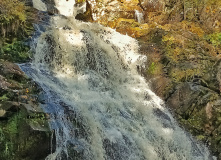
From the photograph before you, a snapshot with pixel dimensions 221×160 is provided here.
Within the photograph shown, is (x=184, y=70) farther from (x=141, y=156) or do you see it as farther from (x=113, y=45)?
(x=141, y=156)

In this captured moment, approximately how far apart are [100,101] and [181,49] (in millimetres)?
5461

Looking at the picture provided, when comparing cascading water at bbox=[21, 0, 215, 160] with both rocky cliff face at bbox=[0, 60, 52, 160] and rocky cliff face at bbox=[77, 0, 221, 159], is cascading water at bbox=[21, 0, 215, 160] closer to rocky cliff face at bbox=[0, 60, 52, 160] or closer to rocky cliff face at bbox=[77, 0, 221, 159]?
rocky cliff face at bbox=[0, 60, 52, 160]

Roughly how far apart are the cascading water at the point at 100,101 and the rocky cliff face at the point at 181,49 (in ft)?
1.98

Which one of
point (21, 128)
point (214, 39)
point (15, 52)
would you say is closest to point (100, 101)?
point (21, 128)

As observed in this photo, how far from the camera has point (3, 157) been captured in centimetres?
405

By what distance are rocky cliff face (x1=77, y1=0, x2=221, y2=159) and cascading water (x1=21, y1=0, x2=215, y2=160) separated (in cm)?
60

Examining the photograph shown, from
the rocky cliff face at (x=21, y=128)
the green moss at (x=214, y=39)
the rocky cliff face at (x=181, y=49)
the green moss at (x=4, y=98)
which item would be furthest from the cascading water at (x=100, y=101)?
the green moss at (x=214, y=39)

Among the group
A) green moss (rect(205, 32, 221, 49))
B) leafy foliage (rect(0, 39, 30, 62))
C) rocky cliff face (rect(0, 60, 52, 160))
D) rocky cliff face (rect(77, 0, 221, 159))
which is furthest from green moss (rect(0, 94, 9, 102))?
green moss (rect(205, 32, 221, 49))

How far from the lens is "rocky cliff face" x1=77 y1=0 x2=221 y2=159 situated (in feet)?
25.2

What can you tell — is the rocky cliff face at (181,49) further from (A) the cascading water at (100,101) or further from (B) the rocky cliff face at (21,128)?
(B) the rocky cliff face at (21,128)

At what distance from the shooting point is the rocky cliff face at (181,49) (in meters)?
7.69

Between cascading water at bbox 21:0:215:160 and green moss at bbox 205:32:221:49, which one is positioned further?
green moss at bbox 205:32:221:49

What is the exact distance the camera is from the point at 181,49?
1037 centimetres

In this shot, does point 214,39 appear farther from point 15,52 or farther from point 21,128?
point 21,128
